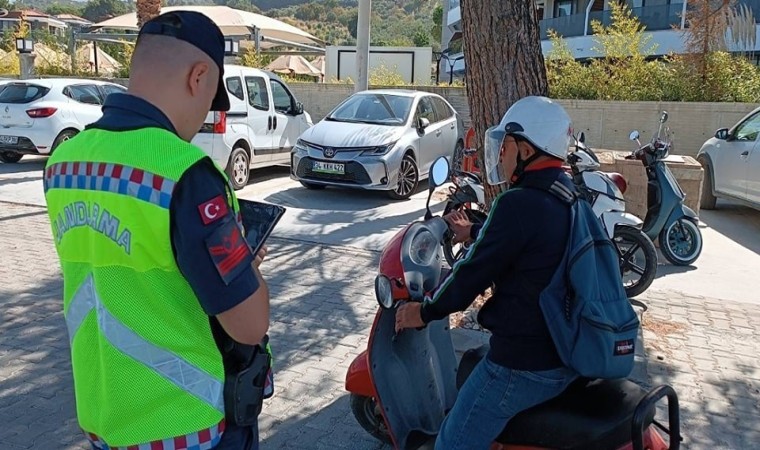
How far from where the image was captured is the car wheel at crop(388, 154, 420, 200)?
9688mm

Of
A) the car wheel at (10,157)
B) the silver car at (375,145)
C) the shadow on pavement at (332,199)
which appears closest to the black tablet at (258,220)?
the shadow on pavement at (332,199)

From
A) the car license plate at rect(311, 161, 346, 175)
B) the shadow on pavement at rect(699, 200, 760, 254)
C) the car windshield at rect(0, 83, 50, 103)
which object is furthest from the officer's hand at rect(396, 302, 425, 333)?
the car windshield at rect(0, 83, 50, 103)

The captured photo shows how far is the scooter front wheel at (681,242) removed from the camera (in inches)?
262

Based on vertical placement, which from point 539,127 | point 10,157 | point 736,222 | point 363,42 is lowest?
point 736,222

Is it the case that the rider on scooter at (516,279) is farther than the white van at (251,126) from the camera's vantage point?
No

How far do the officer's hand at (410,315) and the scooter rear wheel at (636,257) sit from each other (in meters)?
3.70

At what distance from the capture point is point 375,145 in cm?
948

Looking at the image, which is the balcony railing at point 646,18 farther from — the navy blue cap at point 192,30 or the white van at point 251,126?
the navy blue cap at point 192,30

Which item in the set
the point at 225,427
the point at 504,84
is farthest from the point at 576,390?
the point at 504,84

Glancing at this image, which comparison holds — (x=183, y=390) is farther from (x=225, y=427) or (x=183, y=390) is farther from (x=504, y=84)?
(x=504, y=84)

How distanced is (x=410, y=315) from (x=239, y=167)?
27.6ft

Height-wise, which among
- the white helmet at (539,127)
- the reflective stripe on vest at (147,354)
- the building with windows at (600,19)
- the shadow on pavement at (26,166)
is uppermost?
the building with windows at (600,19)

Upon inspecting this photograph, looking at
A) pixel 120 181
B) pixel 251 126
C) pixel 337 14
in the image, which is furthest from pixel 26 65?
pixel 337 14

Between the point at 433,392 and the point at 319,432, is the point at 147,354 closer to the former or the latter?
the point at 433,392
